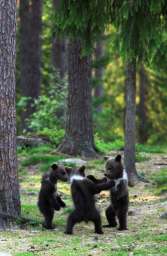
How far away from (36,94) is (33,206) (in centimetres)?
1635

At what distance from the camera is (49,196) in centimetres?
1283

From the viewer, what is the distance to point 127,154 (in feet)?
55.9

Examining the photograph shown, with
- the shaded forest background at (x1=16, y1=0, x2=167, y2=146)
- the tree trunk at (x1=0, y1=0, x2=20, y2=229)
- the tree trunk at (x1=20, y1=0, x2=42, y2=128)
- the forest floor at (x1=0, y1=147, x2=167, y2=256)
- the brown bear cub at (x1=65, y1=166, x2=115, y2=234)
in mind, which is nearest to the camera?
the forest floor at (x1=0, y1=147, x2=167, y2=256)

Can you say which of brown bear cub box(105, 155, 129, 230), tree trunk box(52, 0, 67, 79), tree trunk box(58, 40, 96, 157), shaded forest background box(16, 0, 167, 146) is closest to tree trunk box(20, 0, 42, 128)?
shaded forest background box(16, 0, 167, 146)

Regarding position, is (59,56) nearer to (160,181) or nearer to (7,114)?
(160,181)

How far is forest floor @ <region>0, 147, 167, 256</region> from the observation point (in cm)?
1071

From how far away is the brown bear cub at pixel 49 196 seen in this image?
41.7 feet

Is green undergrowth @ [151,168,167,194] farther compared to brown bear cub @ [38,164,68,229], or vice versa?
green undergrowth @ [151,168,167,194]

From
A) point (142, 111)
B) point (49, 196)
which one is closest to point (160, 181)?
point (49, 196)

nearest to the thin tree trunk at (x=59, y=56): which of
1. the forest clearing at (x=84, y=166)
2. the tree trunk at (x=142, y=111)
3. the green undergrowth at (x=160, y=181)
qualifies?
the tree trunk at (x=142, y=111)

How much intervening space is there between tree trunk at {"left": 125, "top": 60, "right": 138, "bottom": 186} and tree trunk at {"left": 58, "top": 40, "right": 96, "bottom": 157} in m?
3.46

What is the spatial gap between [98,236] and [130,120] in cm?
537

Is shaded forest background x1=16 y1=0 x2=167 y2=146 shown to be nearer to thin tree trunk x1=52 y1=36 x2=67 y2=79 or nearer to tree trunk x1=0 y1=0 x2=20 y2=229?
thin tree trunk x1=52 y1=36 x2=67 y2=79

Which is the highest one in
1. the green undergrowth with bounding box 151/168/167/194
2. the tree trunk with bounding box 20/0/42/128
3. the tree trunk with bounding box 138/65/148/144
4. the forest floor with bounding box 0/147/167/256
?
the tree trunk with bounding box 20/0/42/128
